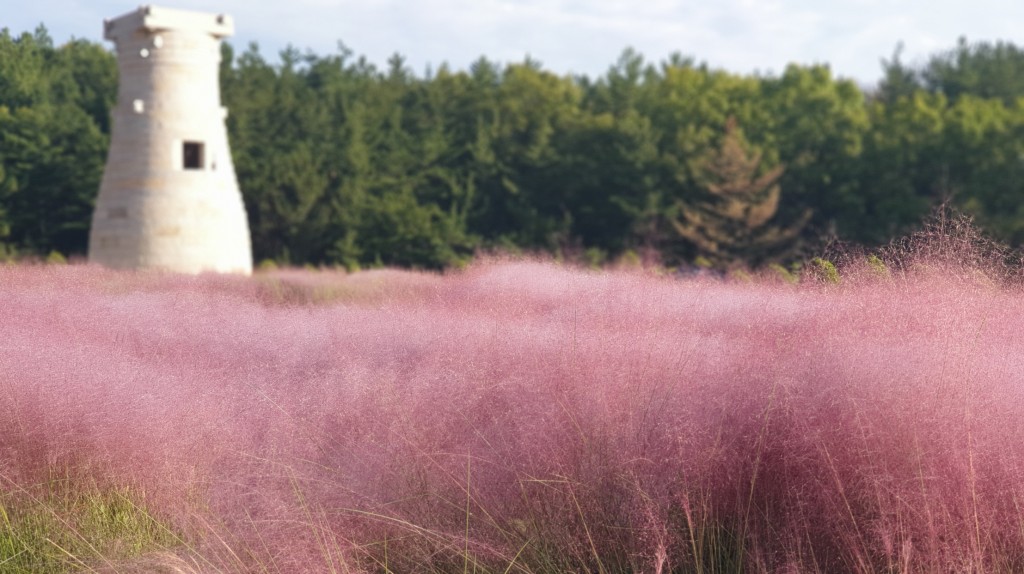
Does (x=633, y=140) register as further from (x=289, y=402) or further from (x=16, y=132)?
(x=289, y=402)

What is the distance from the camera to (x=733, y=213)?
37281 mm

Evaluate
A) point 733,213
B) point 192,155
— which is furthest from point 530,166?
point 192,155

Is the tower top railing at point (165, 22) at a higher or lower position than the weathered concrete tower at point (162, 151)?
higher

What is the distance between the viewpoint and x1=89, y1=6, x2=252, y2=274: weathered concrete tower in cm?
2058

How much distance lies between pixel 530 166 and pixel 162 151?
79.4ft

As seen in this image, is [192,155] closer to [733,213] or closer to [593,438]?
[593,438]

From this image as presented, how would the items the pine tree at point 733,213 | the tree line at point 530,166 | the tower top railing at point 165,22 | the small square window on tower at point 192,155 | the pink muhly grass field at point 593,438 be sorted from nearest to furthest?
the pink muhly grass field at point 593,438, the tower top railing at point 165,22, the small square window on tower at point 192,155, the tree line at point 530,166, the pine tree at point 733,213

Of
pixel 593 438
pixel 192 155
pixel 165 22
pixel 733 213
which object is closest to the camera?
pixel 593 438

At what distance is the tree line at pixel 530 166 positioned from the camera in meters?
35.0

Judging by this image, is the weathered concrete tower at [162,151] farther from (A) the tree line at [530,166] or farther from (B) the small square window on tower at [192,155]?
(A) the tree line at [530,166]

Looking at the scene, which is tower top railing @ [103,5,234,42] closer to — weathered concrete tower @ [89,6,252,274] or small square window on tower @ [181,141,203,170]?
weathered concrete tower @ [89,6,252,274]

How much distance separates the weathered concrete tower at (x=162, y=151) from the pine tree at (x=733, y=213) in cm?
1929

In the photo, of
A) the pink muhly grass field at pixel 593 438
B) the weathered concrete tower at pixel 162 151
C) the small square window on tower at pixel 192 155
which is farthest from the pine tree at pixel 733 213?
the pink muhly grass field at pixel 593 438

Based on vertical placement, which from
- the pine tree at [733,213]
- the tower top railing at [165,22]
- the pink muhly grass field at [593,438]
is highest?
the tower top railing at [165,22]
